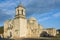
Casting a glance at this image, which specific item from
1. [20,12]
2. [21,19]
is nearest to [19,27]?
[21,19]

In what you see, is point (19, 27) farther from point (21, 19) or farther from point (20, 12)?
point (20, 12)

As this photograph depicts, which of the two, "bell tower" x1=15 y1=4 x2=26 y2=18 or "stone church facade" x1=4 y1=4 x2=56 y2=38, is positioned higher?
"bell tower" x1=15 y1=4 x2=26 y2=18

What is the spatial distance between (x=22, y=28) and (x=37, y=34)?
5.96 m

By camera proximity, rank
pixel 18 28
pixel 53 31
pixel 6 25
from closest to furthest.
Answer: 1. pixel 18 28
2. pixel 6 25
3. pixel 53 31

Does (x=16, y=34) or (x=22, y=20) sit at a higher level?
(x=22, y=20)

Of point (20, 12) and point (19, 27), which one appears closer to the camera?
point (19, 27)

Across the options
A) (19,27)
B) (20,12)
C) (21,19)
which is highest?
(20,12)

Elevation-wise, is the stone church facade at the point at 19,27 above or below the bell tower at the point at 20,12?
below

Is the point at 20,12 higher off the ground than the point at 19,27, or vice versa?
the point at 20,12

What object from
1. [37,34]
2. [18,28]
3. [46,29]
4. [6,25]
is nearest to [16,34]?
[18,28]

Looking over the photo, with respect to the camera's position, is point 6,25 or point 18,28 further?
point 6,25

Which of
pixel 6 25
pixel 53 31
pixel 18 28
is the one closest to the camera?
pixel 18 28

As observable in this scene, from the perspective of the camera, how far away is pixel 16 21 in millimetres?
38062

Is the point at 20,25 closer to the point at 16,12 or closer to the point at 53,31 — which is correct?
the point at 16,12
